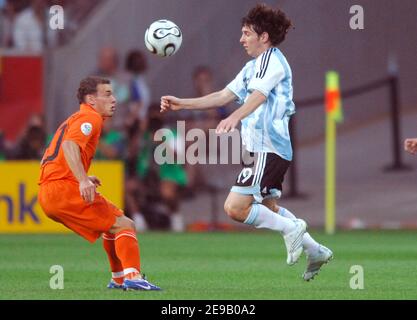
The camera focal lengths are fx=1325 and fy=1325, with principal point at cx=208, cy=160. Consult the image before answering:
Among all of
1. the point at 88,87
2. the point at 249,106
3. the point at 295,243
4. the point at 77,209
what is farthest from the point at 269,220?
the point at 88,87

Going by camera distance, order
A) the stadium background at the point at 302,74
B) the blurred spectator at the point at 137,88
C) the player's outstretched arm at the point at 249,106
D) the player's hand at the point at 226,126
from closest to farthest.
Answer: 1. the player's hand at the point at 226,126
2. the player's outstretched arm at the point at 249,106
3. the blurred spectator at the point at 137,88
4. the stadium background at the point at 302,74

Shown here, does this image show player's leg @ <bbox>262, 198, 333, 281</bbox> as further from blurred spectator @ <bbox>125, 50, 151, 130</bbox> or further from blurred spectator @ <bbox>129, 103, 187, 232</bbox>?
blurred spectator @ <bbox>125, 50, 151, 130</bbox>

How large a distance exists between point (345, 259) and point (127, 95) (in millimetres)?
8288

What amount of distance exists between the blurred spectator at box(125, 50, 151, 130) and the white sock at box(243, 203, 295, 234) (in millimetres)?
10366

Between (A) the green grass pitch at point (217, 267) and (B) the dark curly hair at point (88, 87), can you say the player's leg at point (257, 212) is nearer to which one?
(A) the green grass pitch at point (217, 267)

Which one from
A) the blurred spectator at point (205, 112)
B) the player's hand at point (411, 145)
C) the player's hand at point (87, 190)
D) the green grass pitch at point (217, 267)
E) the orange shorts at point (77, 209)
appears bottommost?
the green grass pitch at point (217, 267)

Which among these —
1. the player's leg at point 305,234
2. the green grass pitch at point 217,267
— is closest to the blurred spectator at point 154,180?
the green grass pitch at point 217,267

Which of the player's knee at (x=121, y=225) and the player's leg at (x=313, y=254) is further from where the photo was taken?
the player's leg at (x=313, y=254)

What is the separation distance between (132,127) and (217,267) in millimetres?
8222

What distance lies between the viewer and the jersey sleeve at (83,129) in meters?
9.89

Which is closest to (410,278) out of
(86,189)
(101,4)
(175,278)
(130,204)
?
(175,278)

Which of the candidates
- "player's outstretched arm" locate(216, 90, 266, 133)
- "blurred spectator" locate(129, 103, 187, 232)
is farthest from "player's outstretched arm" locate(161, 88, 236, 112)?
"blurred spectator" locate(129, 103, 187, 232)

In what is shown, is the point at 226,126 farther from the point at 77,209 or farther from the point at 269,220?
the point at 77,209
